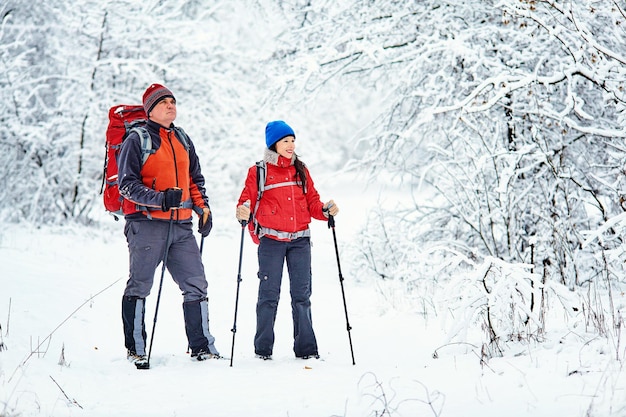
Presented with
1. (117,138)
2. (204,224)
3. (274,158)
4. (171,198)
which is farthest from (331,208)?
(117,138)

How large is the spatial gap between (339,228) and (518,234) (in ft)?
Result: 29.2

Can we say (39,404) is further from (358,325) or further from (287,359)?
(358,325)

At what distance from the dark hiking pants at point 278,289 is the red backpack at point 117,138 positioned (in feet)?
3.64

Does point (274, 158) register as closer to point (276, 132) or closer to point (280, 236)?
point (276, 132)

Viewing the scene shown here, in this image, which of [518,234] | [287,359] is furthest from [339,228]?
[287,359]

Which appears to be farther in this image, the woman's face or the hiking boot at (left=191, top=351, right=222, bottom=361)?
the woman's face

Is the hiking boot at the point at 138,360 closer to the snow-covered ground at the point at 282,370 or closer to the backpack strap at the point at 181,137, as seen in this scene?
the snow-covered ground at the point at 282,370

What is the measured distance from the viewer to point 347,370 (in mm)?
4020

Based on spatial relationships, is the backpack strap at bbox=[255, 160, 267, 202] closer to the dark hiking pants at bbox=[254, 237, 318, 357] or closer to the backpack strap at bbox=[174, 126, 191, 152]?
the dark hiking pants at bbox=[254, 237, 318, 357]

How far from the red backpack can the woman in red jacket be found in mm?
862

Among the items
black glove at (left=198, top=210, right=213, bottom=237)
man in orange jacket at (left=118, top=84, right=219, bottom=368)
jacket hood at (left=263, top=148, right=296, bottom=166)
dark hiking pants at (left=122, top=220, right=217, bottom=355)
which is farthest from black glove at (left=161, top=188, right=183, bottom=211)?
jacket hood at (left=263, top=148, right=296, bottom=166)

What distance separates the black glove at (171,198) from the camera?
4.12m

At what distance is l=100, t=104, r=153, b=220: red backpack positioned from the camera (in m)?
4.35

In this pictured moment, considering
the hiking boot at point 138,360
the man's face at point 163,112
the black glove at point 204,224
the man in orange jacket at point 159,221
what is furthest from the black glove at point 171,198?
the hiking boot at point 138,360
